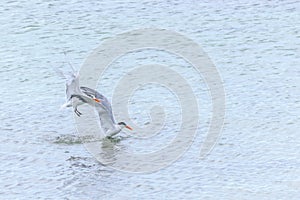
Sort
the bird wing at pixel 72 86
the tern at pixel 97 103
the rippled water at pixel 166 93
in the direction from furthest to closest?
the bird wing at pixel 72 86
the tern at pixel 97 103
the rippled water at pixel 166 93

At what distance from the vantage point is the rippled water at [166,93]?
16.9 metres

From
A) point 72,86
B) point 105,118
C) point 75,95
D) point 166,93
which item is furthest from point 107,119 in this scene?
point 166,93

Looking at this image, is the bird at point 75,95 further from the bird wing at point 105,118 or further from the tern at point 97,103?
the bird wing at point 105,118

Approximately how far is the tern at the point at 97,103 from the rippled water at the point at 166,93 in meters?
0.37

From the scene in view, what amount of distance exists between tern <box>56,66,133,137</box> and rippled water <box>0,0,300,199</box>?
1.23ft

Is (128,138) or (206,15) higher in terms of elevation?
(206,15)

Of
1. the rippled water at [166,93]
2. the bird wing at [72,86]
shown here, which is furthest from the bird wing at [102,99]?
the rippled water at [166,93]

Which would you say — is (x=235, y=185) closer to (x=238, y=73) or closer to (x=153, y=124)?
(x=153, y=124)

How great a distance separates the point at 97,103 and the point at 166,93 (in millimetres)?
2206

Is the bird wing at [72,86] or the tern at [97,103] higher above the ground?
the bird wing at [72,86]

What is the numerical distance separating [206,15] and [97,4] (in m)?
3.02

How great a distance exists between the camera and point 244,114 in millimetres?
19750

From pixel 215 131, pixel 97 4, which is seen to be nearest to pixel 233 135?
pixel 215 131

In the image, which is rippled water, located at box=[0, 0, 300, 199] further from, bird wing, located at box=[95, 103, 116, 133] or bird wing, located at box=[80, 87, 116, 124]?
bird wing, located at box=[80, 87, 116, 124]
